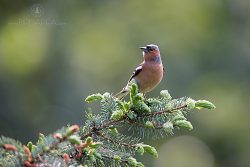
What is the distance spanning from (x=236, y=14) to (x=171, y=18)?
8.24 feet

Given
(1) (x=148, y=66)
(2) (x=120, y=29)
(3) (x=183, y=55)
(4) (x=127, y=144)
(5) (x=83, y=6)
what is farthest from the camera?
(5) (x=83, y=6)

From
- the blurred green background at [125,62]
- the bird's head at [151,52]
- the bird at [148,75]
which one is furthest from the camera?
the blurred green background at [125,62]

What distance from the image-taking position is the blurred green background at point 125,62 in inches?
676

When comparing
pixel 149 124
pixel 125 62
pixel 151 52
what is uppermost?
pixel 125 62

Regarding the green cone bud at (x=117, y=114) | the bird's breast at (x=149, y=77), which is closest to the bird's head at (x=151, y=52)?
the bird's breast at (x=149, y=77)

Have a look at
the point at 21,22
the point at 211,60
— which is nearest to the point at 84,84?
the point at 21,22

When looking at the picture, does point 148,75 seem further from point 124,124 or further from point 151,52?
point 124,124

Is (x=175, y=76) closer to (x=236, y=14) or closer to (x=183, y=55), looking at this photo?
(x=183, y=55)

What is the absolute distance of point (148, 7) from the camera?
2319 centimetres

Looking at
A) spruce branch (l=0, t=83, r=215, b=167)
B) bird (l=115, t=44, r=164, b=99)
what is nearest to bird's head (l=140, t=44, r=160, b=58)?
bird (l=115, t=44, r=164, b=99)

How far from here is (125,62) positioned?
19.1m

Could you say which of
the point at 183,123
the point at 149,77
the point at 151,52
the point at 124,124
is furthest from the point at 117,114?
the point at 151,52

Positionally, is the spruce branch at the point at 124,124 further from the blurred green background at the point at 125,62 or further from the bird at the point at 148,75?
the blurred green background at the point at 125,62

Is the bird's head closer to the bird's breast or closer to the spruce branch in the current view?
the bird's breast
